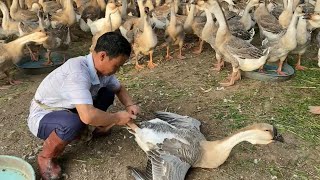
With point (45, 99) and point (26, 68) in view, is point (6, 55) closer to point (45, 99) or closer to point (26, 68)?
point (26, 68)

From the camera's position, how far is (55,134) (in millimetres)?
4031

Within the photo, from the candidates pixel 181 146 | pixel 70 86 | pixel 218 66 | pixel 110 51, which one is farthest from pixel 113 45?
pixel 218 66

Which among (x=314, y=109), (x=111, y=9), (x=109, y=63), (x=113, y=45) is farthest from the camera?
(x=111, y=9)

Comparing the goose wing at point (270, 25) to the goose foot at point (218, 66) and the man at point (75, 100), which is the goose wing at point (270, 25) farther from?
the man at point (75, 100)

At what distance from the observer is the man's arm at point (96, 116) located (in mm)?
3676

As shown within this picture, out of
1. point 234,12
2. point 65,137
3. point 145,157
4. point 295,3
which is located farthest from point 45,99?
point 295,3

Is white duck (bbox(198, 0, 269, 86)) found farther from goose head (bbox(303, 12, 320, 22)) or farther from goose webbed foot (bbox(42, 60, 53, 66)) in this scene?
goose webbed foot (bbox(42, 60, 53, 66))

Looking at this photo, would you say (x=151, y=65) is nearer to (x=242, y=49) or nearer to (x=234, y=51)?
(x=234, y=51)

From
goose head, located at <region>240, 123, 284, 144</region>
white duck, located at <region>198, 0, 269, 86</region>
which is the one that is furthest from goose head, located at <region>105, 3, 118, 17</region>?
goose head, located at <region>240, 123, 284, 144</region>

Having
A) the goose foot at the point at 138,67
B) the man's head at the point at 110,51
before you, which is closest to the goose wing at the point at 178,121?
the man's head at the point at 110,51

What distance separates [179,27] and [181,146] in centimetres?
360

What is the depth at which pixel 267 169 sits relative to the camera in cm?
443

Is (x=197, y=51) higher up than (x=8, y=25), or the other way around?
(x=8, y=25)

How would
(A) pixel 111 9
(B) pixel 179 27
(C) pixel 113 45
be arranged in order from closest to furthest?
(C) pixel 113 45
(B) pixel 179 27
(A) pixel 111 9
